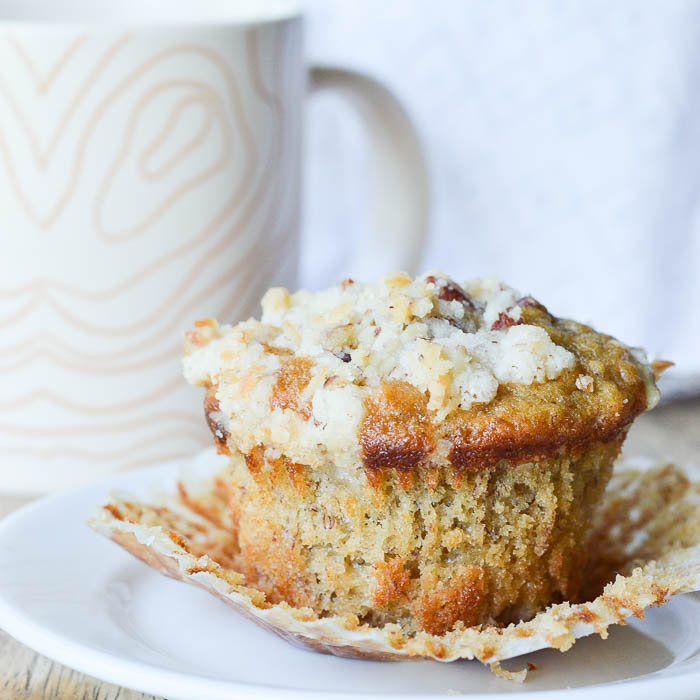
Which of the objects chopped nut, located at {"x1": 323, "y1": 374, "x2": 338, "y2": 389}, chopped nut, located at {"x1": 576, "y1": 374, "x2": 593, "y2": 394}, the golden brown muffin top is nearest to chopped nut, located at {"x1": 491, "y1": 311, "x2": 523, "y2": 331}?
the golden brown muffin top

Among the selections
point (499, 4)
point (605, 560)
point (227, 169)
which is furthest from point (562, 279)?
point (605, 560)

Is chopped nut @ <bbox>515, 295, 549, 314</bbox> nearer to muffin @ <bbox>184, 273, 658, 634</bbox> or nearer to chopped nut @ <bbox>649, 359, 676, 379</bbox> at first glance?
muffin @ <bbox>184, 273, 658, 634</bbox>

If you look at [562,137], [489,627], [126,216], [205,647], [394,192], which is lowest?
[205,647]

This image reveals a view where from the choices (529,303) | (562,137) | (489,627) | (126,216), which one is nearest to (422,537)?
(489,627)

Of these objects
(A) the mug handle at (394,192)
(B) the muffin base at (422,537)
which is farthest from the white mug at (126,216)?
(B) the muffin base at (422,537)

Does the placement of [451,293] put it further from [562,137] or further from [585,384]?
[562,137]

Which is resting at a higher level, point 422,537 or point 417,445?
point 417,445
